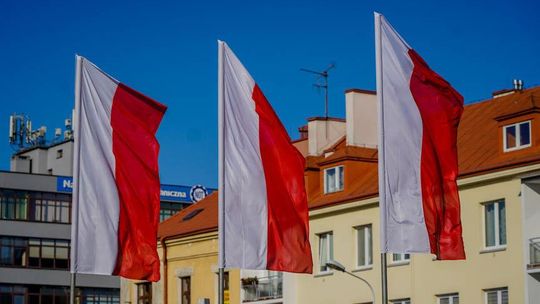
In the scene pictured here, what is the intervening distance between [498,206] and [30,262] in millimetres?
66551

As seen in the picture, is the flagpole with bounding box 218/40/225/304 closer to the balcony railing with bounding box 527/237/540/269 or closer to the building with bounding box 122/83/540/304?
the building with bounding box 122/83/540/304

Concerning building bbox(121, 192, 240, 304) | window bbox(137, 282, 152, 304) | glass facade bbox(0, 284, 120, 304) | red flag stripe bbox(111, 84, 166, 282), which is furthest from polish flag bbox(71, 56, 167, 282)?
glass facade bbox(0, 284, 120, 304)

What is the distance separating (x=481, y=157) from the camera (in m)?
52.3

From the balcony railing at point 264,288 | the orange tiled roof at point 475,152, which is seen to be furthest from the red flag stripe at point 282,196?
the balcony railing at point 264,288

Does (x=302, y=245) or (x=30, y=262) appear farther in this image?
(x=30, y=262)

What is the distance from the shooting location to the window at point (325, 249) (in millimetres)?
59562

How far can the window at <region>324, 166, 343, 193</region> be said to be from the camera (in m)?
60.4

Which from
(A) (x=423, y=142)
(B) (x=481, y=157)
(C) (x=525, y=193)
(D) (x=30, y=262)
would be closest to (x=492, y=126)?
(B) (x=481, y=157)

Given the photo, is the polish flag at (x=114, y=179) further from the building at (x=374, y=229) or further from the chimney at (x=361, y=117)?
the chimney at (x=361, y=117)

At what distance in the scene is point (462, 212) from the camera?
51812 millimetres

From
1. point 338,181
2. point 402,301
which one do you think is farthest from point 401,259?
point 338,181

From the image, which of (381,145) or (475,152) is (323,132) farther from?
(381,145)

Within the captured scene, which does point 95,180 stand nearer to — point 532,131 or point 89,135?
point 89,135

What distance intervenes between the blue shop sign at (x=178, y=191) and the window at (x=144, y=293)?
4384cm
